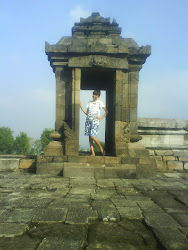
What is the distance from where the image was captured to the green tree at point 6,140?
38094 millimetres

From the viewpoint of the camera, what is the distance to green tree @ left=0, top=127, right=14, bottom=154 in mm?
38094

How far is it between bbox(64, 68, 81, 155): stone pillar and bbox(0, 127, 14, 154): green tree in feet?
114

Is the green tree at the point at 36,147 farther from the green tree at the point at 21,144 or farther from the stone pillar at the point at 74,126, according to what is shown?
the stone pillar at the point at 74,126

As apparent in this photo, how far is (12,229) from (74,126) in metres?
4.31

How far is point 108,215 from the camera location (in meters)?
2.85

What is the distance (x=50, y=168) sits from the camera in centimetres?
604

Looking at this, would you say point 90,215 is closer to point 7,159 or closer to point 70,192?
point 70,192

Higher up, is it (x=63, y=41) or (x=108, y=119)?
(x=63, y=41)

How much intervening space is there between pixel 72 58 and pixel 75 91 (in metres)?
0.98

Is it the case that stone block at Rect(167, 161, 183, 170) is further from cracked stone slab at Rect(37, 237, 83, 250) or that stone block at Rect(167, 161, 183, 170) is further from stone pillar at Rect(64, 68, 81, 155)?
cracked stone slab at Rect(37, 237, 83, 250)

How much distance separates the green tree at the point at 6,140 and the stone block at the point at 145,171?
118ft

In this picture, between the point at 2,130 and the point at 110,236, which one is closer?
the point at 110,236

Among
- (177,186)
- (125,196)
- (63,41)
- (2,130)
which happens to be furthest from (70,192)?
(2,130)

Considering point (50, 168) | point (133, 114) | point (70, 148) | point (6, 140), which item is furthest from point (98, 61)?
point (6, 140)
